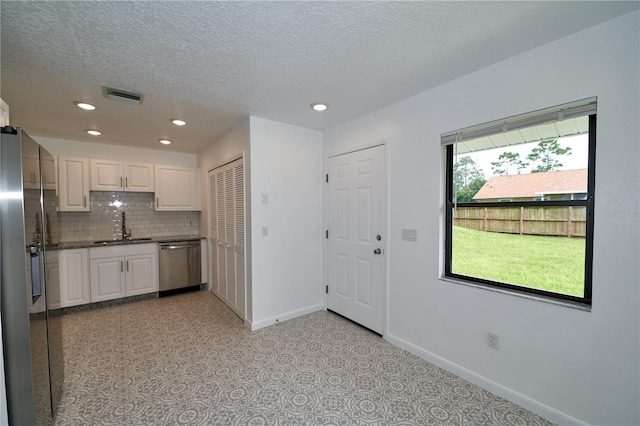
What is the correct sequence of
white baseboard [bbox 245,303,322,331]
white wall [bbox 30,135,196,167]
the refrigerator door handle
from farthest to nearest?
1. white wall [bbox 30,135,196,167]
2. white baseboard [bbox 245,303,322,331]
3. the refrigerator door handle

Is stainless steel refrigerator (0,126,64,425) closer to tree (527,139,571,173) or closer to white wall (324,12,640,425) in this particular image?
white wall (324,12,640,425)

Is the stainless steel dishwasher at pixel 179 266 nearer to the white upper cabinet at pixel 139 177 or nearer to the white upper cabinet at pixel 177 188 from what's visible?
→ the white upper cabinet at pixel 177 188

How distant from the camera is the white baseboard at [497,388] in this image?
5.61 feet

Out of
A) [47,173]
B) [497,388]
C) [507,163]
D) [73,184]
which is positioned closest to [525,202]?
[507,163]

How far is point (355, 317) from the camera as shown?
3166 mm

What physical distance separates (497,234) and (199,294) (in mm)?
4175

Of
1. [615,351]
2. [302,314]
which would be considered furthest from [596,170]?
[302,314]

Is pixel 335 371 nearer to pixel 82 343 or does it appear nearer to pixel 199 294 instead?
pixel 82 343

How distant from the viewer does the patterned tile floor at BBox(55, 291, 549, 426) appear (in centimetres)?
181

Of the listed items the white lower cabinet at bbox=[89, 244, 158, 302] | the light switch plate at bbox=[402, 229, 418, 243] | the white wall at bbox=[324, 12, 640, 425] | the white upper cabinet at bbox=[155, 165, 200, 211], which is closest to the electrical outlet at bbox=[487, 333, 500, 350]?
the white wall at bbox=[324, 12, 640, 425]

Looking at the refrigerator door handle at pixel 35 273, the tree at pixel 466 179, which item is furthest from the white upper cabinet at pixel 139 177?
→ the tree at pixel 466 179

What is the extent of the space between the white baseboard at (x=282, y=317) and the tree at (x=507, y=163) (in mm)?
2602

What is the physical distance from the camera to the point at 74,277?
355cm

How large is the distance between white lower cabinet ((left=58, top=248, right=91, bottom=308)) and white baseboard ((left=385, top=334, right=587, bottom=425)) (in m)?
4.12
